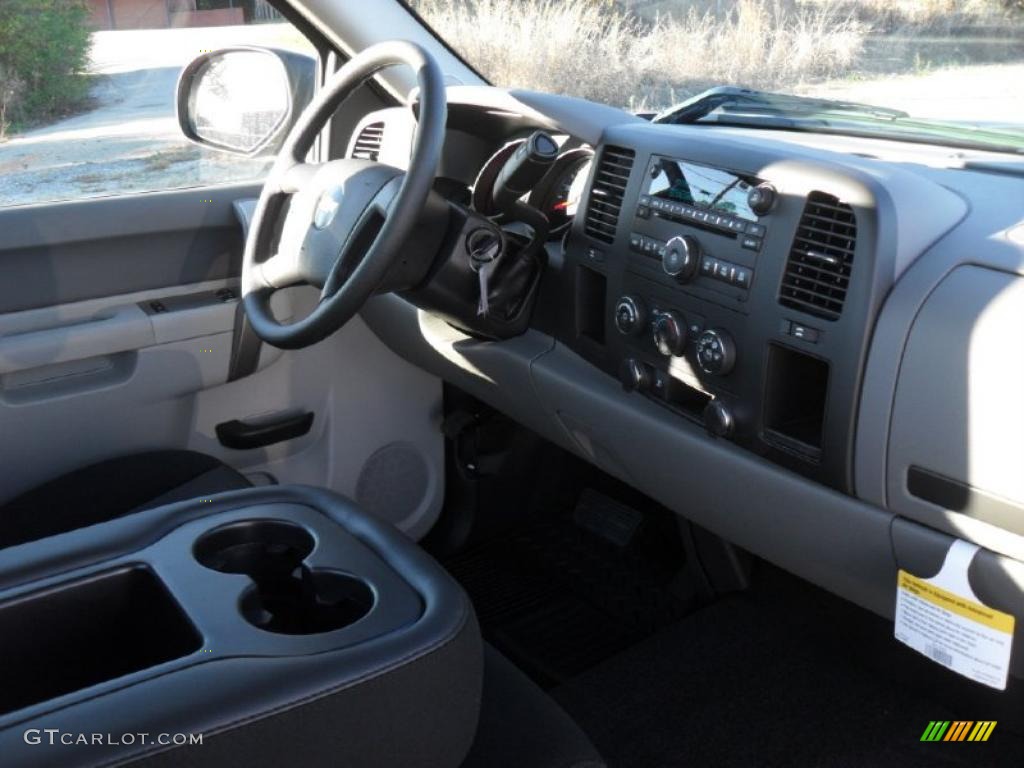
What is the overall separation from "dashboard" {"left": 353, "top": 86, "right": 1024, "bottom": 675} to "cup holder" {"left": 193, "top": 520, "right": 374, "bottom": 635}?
669 millimetres

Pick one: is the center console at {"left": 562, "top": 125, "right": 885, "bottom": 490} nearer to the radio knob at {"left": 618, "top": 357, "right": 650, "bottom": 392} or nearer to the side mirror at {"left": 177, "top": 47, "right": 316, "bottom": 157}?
the radio knob at {"left": 618, "top": 357, "right": 650, "bottom": 392}

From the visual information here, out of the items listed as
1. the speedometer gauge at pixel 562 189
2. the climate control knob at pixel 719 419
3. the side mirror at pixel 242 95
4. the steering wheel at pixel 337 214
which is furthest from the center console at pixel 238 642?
the side mirror at pixel 242 95

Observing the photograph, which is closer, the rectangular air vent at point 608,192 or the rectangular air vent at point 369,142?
the rectangular air vent at point 608,192

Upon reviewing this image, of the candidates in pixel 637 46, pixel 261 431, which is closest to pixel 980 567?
pixel 637 46

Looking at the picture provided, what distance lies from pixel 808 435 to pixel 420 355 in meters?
1.06

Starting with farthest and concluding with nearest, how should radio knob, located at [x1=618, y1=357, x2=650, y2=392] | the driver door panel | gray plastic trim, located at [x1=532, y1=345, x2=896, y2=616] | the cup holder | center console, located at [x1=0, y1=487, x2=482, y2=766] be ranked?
the driver door panel < radio knob, located at [x1=618, y1=357, x2=650, y2=392] < gray plastic trim, located at [x1=532, y1=345, x2=896, y2=616] < the cup holder < center console, located at [x1=0, y1=487, x2=482, y2=766]

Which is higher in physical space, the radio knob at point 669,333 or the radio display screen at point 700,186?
the radio display screen at point 700,186

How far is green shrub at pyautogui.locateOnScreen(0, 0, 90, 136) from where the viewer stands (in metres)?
2.11

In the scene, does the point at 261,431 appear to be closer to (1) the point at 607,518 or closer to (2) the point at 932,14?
(1) the point at 607,518

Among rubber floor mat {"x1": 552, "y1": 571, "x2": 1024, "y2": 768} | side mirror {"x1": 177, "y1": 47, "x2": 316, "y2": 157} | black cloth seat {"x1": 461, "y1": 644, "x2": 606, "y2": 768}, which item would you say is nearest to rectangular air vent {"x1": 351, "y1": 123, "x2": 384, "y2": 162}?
side mirror {"x1": 177, "y1": 47, "x2": 316, "y2": 157}

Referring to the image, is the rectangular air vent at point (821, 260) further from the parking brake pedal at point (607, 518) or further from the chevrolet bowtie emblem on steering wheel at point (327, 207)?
the parking brake pedal at point (607, 518)

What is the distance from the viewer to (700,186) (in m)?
1.74

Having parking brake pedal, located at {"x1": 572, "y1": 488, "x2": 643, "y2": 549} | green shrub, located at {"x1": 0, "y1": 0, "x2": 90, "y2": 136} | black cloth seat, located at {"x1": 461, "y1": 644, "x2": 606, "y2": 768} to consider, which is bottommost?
parking brake pedal, located at {"x1": 572, "y1": 488, "x2": 643, "y2": 549}

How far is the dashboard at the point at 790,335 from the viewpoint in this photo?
1.40 meters
